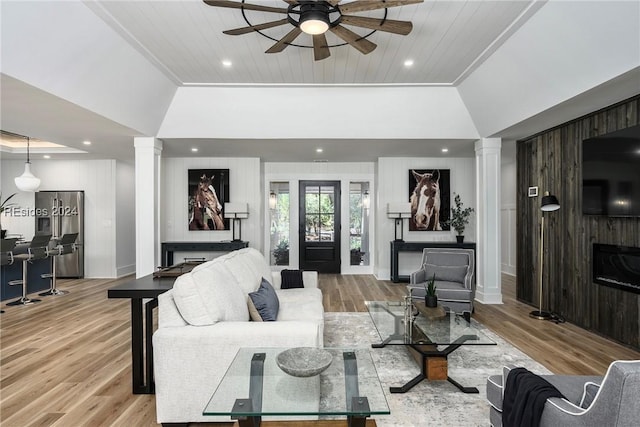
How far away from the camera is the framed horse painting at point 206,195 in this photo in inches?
274

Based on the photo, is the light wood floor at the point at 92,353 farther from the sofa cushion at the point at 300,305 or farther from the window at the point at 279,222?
the window at the point at 279,222

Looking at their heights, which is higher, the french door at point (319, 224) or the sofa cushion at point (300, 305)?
the french door at point (319, 224)

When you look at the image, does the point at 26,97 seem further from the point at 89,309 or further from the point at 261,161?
the point at 261,161

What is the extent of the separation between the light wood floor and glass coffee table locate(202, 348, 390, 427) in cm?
109

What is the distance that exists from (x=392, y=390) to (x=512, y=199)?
646 centimetres

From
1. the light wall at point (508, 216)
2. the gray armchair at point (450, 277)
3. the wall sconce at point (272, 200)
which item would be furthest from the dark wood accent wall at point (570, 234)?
the wall sconce at point (272, 200)

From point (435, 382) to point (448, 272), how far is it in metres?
2.21

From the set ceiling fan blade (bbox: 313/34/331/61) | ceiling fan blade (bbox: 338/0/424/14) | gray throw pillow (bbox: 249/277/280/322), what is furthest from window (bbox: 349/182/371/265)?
ceiling fan blade (bbox: 338/0/424/14)

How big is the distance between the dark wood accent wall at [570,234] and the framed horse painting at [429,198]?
1731 millimetres

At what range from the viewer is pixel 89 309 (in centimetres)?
487

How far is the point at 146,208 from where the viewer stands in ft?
16.5

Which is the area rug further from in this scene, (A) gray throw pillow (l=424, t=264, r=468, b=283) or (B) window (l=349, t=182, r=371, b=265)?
(B) window (l=349, t=182, r=371, b=265)

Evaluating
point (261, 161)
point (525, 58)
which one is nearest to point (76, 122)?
point (261, 161)

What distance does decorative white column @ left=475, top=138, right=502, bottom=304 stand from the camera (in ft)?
17.1
